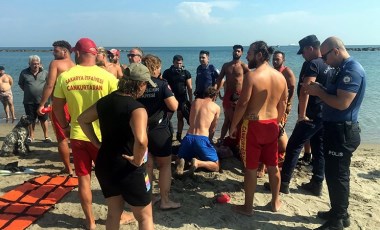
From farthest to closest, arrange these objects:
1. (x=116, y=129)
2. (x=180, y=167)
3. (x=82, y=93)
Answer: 1. (x=180, y=167)
2. (x=82, y=93)
3. (x=116, y=129)

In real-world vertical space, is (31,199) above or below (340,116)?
below

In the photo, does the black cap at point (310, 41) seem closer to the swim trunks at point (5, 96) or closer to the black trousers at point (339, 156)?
the black trousers at point (339, 156)

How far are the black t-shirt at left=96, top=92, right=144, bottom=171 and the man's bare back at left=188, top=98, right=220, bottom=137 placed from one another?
2866 mm

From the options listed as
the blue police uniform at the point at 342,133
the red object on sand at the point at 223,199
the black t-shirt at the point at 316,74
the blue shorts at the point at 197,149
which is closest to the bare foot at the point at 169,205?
the red object on sand at the point at 223,199

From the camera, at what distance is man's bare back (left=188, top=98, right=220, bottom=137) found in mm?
5414

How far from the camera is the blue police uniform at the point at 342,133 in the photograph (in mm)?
3405

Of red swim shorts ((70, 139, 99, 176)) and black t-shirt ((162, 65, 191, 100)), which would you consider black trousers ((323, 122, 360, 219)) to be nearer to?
red swim shorts ((70, 139, 99, 176))

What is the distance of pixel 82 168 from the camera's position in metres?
3.51

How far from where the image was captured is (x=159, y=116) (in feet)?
12.6

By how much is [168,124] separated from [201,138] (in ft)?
4.31

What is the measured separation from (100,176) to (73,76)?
4.13ft

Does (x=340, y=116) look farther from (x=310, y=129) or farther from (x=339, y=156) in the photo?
(x=310, y=129)

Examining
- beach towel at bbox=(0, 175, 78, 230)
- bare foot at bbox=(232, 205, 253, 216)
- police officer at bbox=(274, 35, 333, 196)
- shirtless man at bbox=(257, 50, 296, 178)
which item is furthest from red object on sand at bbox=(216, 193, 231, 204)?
beach towel at bbox=(0, 175, 78, 230)

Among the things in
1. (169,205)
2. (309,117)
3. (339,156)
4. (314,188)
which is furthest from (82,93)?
(314,188)
